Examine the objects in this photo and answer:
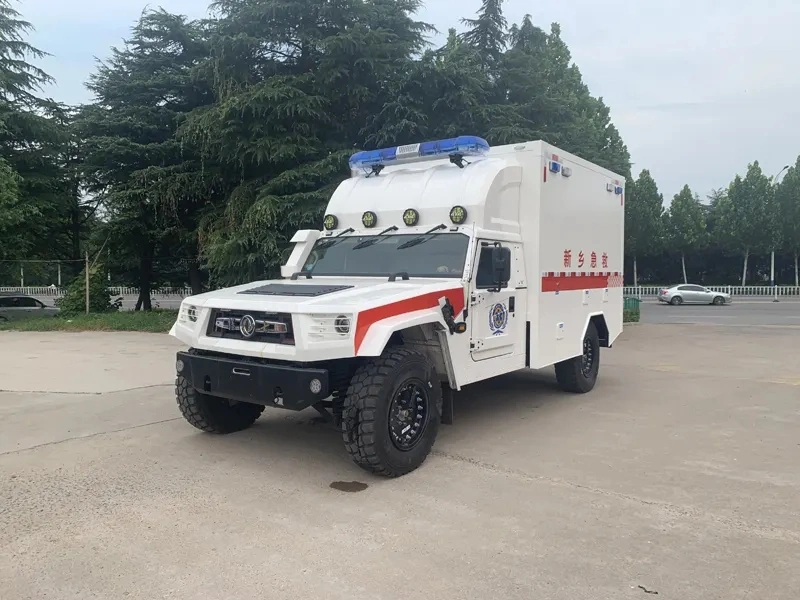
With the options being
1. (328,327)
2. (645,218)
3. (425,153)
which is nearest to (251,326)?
(328,327)

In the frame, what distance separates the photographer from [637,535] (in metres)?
4.09

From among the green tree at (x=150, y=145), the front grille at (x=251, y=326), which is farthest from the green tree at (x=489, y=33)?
the front grille at (x=251, y=326)

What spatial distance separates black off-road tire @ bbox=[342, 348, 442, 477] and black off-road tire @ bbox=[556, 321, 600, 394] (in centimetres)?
386

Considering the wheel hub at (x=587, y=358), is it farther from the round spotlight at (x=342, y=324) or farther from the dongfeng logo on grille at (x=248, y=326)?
the dongfeng logo on grille at (x=248, y=326)

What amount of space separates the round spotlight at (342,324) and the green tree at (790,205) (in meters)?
48.3

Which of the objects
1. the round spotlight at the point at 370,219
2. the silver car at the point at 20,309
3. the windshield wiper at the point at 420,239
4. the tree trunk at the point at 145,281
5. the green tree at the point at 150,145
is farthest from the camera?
the tree trunk at the point at 145,281

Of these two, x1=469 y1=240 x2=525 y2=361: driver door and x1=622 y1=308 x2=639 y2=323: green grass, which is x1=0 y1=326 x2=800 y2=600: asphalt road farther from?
x1=622 y1=308 x2=639 y2=323: green grass

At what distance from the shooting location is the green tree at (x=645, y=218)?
46.8 meters

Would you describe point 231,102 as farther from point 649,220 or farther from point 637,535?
point 649,220

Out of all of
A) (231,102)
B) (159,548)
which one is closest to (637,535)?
(159,548)

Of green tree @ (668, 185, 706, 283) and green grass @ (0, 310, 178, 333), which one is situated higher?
green tree @ (668, 185, 706, 283)

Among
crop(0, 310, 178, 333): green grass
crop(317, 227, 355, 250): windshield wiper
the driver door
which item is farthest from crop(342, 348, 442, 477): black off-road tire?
crop(0, 310, 178, 333): green grass

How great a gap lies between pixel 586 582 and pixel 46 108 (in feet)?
88.7

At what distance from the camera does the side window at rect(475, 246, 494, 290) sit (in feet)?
20.3
